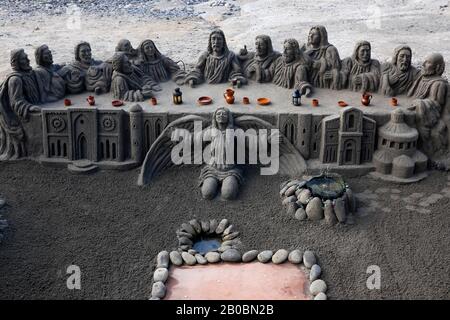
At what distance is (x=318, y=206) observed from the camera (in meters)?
12.1

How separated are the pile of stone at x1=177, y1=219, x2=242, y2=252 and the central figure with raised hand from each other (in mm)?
4745

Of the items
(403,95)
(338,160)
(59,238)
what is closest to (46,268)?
(59,238)

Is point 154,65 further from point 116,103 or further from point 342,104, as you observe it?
point 342,104

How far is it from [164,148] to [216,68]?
303cm

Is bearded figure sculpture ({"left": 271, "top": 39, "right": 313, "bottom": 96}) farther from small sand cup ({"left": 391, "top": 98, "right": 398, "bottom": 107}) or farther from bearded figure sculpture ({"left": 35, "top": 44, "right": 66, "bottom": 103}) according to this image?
bearded figure sculpture ({"left": 35, "top": 44, "right": 66, "bottom": 103})

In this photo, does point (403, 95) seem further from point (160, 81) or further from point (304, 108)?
point (160, 81)

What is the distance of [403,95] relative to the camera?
1484 cm

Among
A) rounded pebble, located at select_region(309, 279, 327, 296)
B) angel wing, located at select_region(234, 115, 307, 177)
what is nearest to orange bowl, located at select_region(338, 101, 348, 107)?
angel wing, located at select_region(234, 115, 307, 177)

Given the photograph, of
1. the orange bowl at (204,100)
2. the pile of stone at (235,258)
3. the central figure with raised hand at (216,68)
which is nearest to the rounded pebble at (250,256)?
the pile of stone at (235,258)

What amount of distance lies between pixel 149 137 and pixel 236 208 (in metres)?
2.85

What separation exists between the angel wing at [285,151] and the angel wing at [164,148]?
32.8 inches

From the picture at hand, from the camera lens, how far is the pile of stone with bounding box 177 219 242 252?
38.3 ft

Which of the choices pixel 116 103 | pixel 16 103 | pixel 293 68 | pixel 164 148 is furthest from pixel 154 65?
pixel 16 103

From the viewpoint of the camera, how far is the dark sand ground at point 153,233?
10523 mm
